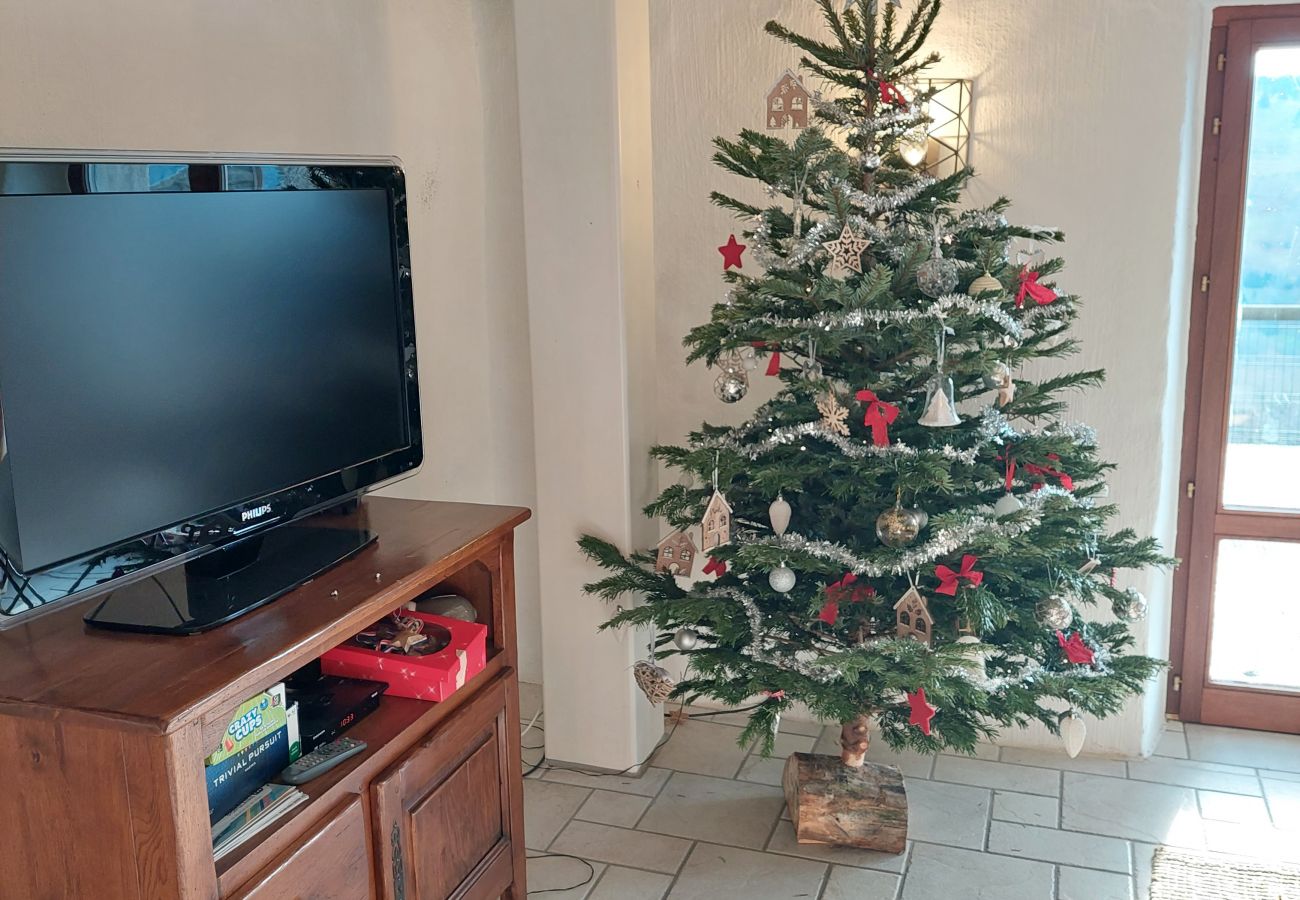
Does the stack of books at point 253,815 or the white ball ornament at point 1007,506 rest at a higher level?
the white ball ornament at point 1007,506

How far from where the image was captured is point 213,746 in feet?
4.55

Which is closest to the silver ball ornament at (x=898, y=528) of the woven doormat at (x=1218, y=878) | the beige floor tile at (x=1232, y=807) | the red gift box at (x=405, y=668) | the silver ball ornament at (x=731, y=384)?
the silver ball ornament at (x=731, y=384)

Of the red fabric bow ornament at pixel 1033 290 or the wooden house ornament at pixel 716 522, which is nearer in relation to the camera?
the red fabric bow ornament at pixel 1033 290

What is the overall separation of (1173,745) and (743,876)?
1.30m

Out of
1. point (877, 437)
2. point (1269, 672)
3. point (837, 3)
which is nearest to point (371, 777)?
point (877, 437)

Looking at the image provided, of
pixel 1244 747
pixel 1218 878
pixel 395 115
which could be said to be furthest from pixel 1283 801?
pixel 395 115

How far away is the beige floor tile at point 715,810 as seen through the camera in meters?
2.62

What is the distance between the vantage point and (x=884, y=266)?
210 cm

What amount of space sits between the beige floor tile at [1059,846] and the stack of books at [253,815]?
1.66 metres

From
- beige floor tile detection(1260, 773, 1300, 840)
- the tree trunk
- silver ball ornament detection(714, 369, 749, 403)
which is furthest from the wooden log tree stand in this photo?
beige floor tile detection(1260, 773, 1300, 840)

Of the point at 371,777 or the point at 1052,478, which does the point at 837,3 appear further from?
the point at 371,777

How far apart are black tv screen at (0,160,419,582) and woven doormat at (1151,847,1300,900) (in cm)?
183

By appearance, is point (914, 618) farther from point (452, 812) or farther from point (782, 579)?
point (452, 812)

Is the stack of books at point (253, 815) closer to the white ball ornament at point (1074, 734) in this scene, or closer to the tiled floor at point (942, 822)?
the tiled floor at point (942, 822)
